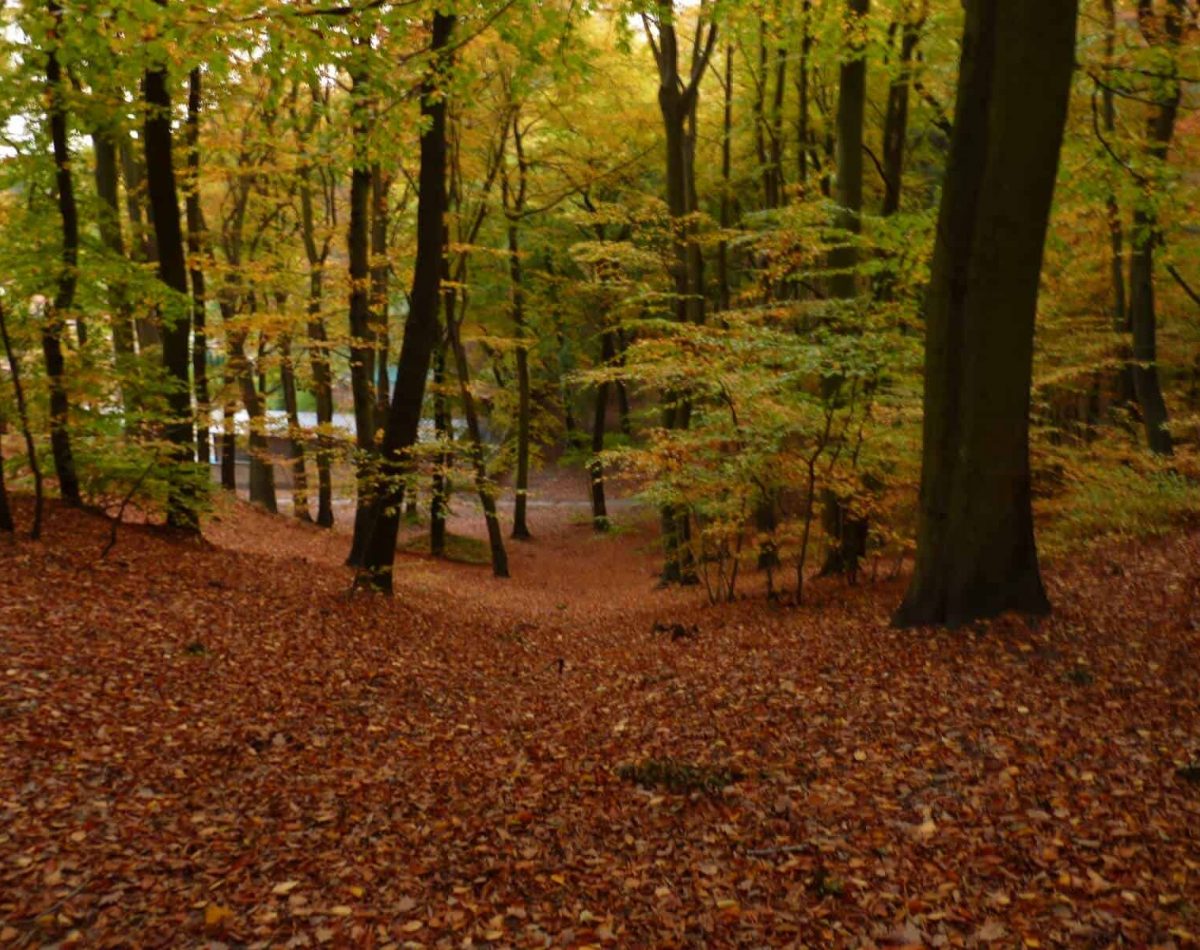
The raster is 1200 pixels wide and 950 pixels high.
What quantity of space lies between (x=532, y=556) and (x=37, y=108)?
52.5 feet

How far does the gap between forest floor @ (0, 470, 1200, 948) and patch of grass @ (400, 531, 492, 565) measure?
1141 centimetres

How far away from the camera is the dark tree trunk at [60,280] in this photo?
8812 mm

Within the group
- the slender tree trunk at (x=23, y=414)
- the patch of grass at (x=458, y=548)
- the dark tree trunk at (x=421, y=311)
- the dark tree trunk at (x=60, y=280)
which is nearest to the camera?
the slender tree trunk at (x=23, y=414)

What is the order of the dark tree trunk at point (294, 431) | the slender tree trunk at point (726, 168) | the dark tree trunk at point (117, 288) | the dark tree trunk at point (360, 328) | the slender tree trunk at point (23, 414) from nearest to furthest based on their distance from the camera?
the slender tree trunk at point (23, 414) → the dark tree trunk at point (117, 288) → the dark tree trunk at point (360, 328) → the dark tree trunk at point (294, 431) → the slender tree trunk at point (726, 168)

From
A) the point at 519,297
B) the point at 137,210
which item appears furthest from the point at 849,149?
the point at 137,210

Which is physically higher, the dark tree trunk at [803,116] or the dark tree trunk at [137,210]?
the dark tree trunk at [803,116]

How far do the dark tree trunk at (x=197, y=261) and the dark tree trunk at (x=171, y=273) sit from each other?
0.32m

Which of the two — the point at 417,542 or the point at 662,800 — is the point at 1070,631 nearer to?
the point at 662,800

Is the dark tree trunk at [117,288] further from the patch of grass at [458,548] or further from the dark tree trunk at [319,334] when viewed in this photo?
the patch of grass at [458,548]

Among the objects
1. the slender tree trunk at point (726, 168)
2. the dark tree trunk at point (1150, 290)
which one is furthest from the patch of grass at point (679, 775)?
the slender tree trunk at point (726, 168)

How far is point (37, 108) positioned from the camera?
8.88 m

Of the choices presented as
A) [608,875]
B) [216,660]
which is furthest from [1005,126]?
[216,660]

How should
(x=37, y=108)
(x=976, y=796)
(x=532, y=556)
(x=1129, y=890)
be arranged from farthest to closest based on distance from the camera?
(x=532, y=556) → (x=37, y=108) → (x=976, y=796) → (x=1129, y=890)

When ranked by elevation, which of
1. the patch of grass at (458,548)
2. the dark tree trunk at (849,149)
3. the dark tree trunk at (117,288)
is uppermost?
the dark tree trunk at (849,149)
